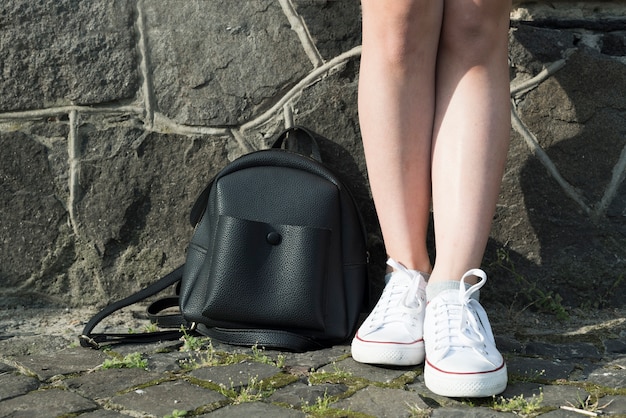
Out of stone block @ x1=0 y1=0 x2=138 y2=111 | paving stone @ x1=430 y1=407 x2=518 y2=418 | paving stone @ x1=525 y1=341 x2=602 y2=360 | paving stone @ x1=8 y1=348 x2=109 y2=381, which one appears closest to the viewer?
paving stone @ x1=430 y1=407 x2=518 y2=418

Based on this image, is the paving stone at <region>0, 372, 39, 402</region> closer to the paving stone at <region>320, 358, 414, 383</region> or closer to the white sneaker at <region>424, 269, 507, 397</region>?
the paving stone at <region>320, 358, 414, 383</region>

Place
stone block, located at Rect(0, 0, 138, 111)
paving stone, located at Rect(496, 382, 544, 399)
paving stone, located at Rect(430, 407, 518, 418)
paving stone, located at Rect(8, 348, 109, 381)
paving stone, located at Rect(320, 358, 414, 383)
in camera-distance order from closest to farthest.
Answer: paving stone, located at Rect(430, 407, 518, 418), paving stone, located at Rect(496, 382, 544, 399), paving stone, located at Rect(320, 358, 414, 383), paving stone, located at Rect(8, 348, 109, 381), stone block, located at Rect(0, 0, 138, 111)

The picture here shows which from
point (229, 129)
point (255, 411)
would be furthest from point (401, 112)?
point (255, 411)

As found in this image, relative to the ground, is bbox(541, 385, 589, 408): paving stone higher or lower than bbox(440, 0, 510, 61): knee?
lower

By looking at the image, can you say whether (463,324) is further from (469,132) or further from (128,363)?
(128,363)

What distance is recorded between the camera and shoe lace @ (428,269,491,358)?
1727 mm

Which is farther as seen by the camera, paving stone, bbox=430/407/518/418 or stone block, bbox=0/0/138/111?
stone block, bbox=0/0/138/111

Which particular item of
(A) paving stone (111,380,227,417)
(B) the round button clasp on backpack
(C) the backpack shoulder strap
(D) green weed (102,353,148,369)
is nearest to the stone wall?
(C) the backpack shoulder strap

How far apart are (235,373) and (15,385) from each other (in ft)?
1.54

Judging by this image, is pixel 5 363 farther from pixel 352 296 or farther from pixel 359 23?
pixel 359 23

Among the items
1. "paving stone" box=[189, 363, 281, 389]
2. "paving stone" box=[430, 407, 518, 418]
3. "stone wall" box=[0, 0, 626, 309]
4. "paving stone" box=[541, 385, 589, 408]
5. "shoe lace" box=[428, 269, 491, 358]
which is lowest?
"paving stone" box=[541, 385, 589, 408]

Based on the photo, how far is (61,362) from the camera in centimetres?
199

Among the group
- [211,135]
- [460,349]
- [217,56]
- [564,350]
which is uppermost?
[217,56]

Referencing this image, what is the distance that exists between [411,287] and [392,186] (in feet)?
0.81
